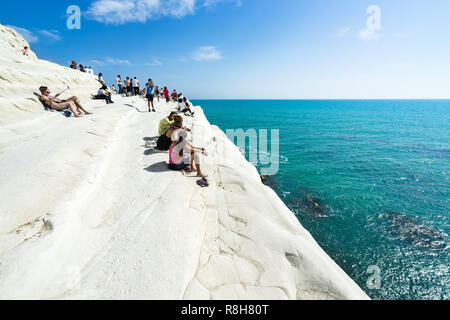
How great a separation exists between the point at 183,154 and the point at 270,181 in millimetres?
10189

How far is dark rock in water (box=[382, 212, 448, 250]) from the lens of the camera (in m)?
9.17

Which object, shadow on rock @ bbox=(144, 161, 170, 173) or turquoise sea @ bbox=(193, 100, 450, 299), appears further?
turquoise sea @ bbox=(193, 100, 450, 299)

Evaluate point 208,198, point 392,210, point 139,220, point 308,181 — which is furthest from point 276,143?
point 139,220

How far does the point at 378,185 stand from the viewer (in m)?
15.1

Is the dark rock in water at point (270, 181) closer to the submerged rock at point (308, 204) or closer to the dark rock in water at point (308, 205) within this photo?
the submerged rock at point (308, 204)

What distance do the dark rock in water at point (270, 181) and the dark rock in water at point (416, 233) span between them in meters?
6.66

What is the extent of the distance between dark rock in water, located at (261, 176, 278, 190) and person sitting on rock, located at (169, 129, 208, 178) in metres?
9.23

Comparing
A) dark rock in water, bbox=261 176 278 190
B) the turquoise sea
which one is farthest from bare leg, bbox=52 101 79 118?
the turquoise sea

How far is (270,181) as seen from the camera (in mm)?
15484

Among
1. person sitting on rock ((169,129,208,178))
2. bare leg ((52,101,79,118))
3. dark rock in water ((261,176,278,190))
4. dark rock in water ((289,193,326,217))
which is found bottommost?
dark rock in water ((289,193,326,217))

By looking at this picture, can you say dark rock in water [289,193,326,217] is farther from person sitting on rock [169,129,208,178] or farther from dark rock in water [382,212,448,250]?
person sitting on rock [169,129,208,178]

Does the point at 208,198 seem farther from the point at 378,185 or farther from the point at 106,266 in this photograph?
the point at 378,185

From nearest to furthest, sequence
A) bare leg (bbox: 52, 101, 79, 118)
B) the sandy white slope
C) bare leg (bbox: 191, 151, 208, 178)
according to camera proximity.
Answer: the sandy white slope
bare leg (bbox: 191, 151, 208, 178)
bare leg (bbox: 52, 101, 79, 118)
